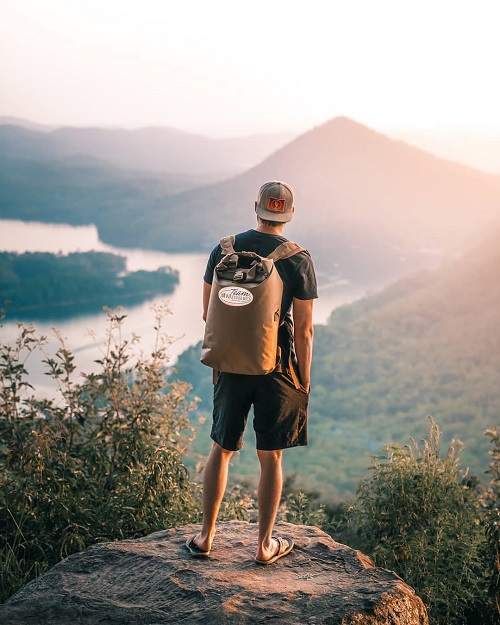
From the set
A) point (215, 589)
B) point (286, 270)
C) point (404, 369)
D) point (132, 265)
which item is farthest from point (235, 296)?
point (404, 369)

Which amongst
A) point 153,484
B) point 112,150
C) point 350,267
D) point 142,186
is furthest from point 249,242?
point 350,267

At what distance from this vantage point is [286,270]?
272 cm

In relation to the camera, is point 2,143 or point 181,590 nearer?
point 181,590

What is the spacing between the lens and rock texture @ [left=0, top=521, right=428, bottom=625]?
2.62 meters

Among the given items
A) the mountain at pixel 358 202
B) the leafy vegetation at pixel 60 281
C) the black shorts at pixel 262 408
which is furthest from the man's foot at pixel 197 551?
the mountain at pixel 358 202

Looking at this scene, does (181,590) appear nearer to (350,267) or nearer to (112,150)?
(112,150)

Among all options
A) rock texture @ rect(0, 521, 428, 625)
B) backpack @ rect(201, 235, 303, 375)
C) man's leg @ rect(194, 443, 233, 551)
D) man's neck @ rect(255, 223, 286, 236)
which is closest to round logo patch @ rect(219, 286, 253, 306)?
backpack @ rect(201, 235, 303, 375)

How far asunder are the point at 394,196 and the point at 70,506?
70561 millimetres

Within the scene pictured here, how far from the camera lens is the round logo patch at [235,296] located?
264 cm

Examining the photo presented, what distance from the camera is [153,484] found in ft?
12.4

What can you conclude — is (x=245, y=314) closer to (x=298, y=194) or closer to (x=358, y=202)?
(x=298, y=194)

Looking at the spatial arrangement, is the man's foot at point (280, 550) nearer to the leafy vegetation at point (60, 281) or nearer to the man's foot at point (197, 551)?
the man's foot at point (197, 551)

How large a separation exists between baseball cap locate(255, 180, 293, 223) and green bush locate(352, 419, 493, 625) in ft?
5.69

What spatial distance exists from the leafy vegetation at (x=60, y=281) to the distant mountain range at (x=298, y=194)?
4.87 metres
